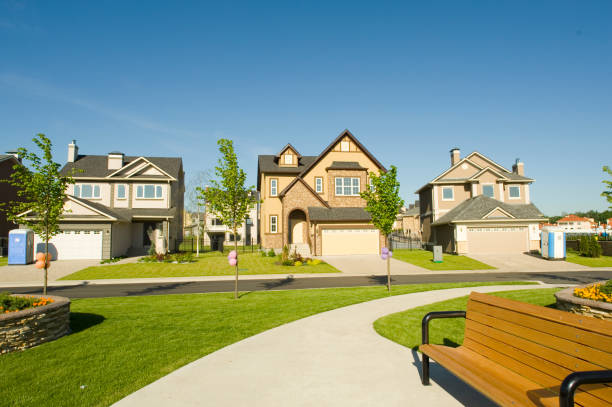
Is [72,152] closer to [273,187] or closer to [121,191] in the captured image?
[121,191]

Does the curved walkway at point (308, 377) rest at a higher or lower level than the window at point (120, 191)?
lower

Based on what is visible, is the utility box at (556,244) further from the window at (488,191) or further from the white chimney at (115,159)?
the white chimney at (115,159)

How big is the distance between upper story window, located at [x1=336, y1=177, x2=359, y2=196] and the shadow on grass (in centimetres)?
2787

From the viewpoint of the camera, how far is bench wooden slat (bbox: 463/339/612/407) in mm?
3062

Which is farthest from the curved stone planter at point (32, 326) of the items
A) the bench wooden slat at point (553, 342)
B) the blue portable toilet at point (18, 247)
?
the blue portable toilet at point (18, 247)

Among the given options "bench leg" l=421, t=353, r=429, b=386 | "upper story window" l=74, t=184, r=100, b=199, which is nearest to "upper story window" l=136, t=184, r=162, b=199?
"upper story window" l=74, t=184, r=100, b=199

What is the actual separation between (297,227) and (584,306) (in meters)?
31.2

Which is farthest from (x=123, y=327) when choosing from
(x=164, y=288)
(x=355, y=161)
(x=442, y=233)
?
(x=442, y=233)

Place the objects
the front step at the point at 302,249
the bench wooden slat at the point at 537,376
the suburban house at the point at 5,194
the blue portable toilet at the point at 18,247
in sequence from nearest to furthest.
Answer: the bench wooden slat at the point at 537,376
the blue portable toilet at the point at 18,247
the front step at the point at 302,249
the suburban house at the point at 5,194

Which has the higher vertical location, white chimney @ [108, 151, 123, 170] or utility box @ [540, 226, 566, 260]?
white chimney @ [108, 151, 123, 170]

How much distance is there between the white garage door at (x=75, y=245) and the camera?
28.2 metres

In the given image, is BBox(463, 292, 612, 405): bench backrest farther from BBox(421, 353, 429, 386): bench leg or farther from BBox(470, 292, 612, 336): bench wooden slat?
BBox(421, 353, 429, 386): bench leg

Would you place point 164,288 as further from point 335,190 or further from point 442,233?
point 442,233

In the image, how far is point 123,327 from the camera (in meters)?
8.51
